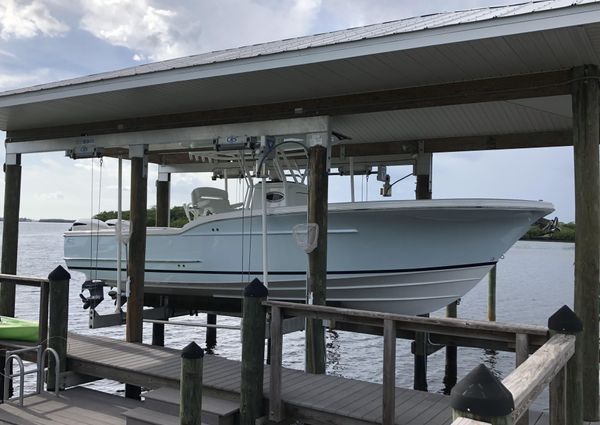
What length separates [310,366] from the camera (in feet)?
23.6

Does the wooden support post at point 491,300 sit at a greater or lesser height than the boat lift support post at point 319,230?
lesser

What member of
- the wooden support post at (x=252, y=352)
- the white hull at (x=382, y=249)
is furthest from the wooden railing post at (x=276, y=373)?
the white hull at (x=382, y=249)

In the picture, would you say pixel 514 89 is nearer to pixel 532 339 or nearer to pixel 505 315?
pixel 532 339

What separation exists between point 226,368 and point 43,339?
7.87 ft

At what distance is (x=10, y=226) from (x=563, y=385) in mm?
9835

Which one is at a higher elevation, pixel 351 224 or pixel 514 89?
pixel 514 89

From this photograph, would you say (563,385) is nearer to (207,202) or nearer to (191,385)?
(191,385)

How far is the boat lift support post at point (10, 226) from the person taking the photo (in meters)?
10.0

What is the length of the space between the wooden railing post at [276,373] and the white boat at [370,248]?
10.0 feet

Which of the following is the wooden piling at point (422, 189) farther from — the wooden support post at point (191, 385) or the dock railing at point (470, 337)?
the wooden support post at point (191, 385)

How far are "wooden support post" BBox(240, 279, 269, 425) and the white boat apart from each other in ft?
9.94

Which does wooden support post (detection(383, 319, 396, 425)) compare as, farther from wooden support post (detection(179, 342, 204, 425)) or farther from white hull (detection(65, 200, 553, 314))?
white hull (detection(65, 200, 553, 314))

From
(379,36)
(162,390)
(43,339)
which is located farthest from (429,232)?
(43,339)

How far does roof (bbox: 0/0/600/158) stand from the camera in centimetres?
544
